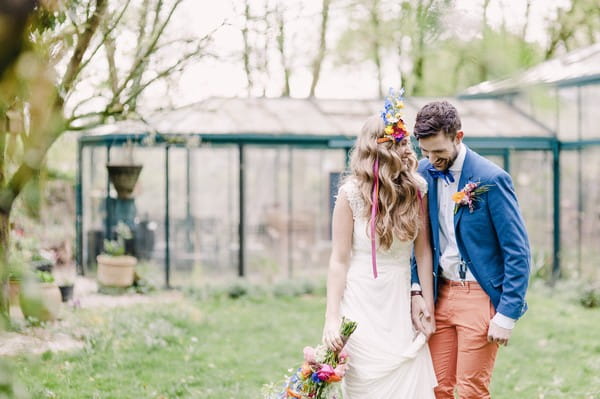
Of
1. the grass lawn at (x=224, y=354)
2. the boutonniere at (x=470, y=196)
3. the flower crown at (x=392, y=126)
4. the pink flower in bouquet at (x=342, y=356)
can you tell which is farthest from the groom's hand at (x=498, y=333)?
the grass lawn at (x=224, y=354)

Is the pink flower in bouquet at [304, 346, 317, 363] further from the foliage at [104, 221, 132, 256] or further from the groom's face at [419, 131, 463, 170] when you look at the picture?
the foliage at [104, 221, 132, 256]

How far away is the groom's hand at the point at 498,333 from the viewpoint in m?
2.78

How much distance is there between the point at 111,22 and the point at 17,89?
523cm

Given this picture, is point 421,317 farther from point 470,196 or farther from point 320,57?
point 320,57

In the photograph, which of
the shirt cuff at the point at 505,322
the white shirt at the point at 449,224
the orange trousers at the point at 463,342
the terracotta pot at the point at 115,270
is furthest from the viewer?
the terracotta pot at the point at 115,270

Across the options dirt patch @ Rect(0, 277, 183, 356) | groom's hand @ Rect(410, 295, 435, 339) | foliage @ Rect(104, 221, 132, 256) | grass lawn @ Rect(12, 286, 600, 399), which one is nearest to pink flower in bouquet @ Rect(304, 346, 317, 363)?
groom's hand @ Rect(410, 295, 435, 339)

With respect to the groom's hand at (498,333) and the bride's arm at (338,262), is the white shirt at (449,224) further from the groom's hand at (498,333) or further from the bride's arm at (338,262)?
the bride's arm at (338,262)

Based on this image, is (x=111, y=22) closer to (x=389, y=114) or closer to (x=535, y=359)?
(x=389, y=114)

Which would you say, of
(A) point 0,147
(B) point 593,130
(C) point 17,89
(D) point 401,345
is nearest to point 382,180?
(D) point 401,345

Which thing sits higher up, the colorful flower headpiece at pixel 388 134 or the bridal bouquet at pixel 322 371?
the colorful flower headpiece at pixel 388 134

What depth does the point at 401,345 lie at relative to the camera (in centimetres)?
295

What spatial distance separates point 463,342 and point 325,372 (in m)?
0.57

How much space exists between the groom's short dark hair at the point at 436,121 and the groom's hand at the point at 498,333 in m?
0.77

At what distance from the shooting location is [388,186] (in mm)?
2859
